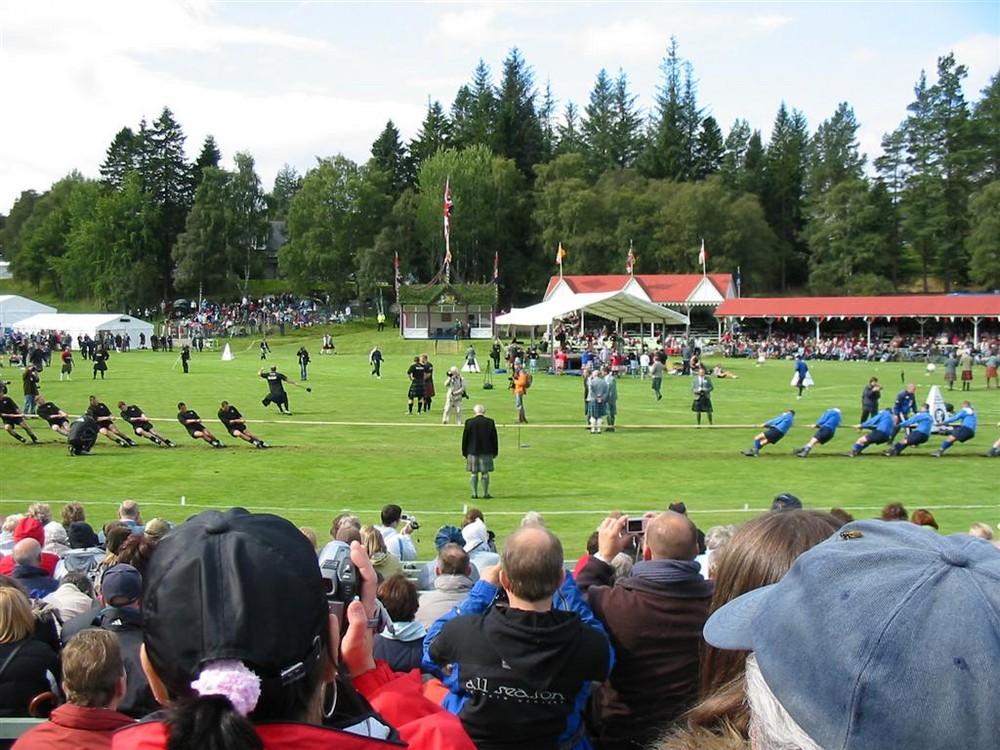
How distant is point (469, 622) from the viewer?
404 cm

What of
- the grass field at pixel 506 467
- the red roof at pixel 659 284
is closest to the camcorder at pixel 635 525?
the grass field at pixel 506 467

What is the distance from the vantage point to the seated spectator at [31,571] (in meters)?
7.61

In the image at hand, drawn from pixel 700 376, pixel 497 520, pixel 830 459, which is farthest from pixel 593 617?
pixel 700 376

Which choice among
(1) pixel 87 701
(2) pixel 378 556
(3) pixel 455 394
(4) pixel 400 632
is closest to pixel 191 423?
(3) pixel 455 394

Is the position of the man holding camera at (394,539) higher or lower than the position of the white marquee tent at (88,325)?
lower

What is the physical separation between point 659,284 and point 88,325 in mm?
45657

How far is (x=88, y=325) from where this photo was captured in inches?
2768

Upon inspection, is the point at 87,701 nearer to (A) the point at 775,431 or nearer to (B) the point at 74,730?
(B) the point at 74,730

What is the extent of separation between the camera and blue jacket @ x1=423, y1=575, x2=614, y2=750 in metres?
3.89

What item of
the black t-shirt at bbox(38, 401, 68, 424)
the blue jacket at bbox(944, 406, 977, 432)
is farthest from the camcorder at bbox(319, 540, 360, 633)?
the black t-shirt at bbox(38, 401, 68, 424)

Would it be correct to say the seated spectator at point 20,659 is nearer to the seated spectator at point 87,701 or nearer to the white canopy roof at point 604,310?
the seated spectator at point 87,701

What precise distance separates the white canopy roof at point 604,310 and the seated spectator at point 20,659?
142ft

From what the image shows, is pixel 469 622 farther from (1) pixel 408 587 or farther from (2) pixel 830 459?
(2) pixel 830 459

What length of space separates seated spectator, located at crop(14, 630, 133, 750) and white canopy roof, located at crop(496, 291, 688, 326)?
44.2 metres
